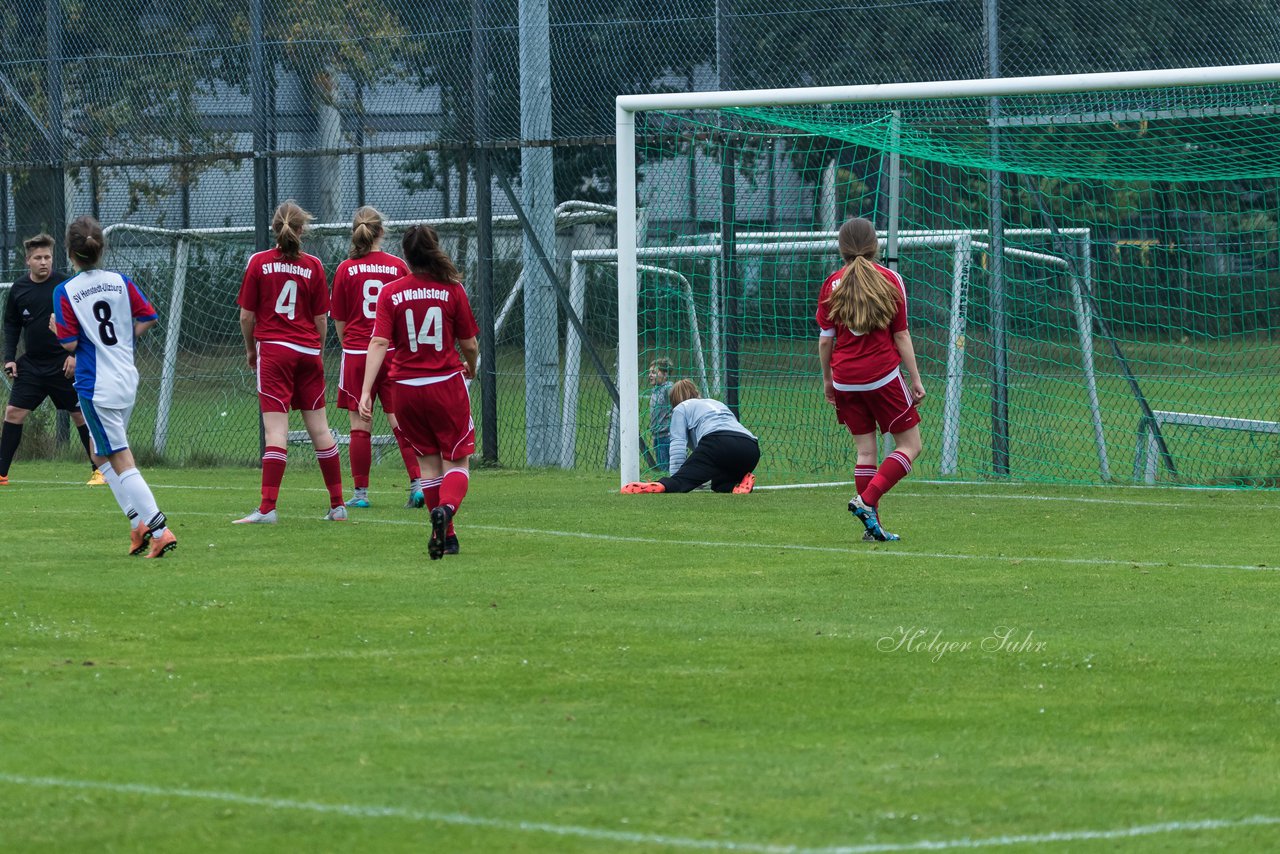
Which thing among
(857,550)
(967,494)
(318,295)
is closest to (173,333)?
(318,295)

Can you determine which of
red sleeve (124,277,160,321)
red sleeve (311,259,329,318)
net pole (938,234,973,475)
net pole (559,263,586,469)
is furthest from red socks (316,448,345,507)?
net pole (938,234,973,475)

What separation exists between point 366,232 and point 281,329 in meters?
0.97

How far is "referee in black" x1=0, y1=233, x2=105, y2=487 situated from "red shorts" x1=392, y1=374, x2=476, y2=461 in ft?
17.2

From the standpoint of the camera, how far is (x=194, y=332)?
18359 mm

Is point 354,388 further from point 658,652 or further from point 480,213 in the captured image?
point 658,652

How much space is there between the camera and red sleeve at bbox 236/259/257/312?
1098 cm

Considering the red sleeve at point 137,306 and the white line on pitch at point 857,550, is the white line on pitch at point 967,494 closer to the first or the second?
the white line on pitch at point 857,550

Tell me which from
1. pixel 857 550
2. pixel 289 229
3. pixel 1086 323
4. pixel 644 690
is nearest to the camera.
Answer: pixel 644 690

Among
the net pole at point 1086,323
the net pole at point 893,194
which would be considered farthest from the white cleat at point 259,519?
the net pole at point 1086,323

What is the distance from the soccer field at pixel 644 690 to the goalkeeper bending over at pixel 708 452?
91.9 inches

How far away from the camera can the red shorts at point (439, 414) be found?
938cm

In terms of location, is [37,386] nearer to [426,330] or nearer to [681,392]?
[681,392]

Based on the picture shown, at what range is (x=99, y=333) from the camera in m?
9.28

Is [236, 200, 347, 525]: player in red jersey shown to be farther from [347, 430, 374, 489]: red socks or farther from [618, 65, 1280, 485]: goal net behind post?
[618, 65, 1280, 485]: goal net behind post
